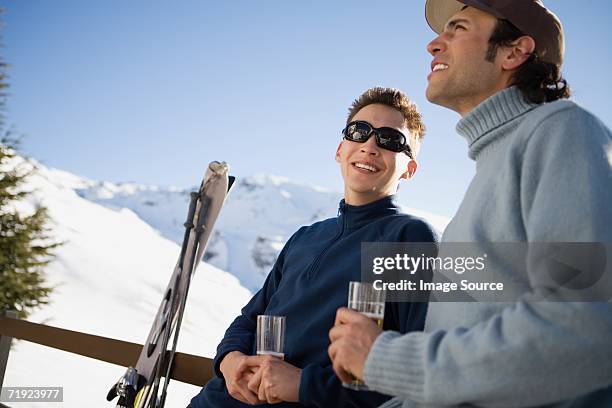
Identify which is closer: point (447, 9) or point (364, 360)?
point (364, 360)

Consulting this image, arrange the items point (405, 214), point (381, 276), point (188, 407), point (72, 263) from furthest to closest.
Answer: point (72, 263) < point (188, 407) < point (405, 214) < point (381, 276)

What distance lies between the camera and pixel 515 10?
1.56 m

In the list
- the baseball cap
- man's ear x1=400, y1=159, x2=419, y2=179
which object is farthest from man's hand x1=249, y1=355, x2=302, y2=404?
the baseball cap

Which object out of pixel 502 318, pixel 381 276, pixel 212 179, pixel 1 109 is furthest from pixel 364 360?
pixel 1 109

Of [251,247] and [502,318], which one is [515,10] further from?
[251,247]

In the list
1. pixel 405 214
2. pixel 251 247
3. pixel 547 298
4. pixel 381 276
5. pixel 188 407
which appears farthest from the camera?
pixel 251 247

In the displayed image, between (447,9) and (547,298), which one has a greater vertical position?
(447,9)

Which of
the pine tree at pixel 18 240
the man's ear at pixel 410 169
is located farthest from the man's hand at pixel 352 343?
the pine tree at pixel 18 240

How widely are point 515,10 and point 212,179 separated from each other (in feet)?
6.83

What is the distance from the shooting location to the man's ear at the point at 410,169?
2424 mm

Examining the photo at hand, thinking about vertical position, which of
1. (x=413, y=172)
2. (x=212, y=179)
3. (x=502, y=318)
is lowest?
(x=502, y=318)

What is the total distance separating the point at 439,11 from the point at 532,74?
0.52 m

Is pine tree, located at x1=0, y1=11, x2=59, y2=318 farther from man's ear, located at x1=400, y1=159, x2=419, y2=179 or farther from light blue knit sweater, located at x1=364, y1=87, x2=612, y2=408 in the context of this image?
light blue knit sweater, located at x1=364, y1=87, x2=612, y2=408

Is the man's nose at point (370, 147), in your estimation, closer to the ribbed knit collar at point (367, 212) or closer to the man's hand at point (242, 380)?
the ribbed knit collar at point (367, 212)
